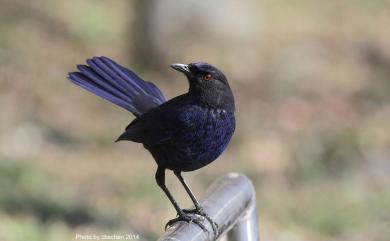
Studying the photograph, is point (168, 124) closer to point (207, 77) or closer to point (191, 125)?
point (191, 125)

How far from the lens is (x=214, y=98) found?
12.5 feet

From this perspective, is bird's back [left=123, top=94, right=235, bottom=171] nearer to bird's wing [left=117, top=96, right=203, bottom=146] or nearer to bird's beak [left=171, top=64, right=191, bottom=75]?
bird's wing [left=117, top=96, right=203, bottom=146]

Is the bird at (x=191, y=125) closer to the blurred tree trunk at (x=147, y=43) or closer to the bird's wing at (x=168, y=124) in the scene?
the bird's wing at (x=168, y=124)

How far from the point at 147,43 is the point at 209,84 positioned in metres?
7.73

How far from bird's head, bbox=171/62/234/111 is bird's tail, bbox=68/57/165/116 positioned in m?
0.48

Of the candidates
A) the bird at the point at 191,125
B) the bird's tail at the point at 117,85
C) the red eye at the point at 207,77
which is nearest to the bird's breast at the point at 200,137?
the bird at the point at 191,125

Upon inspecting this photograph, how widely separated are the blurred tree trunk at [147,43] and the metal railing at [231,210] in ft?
25.9

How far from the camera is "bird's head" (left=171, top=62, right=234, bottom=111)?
382 centimetres

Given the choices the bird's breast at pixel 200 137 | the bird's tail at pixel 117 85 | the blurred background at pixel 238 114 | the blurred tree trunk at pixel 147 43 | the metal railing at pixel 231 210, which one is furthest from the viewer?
the blurred tree trunk at pixel 147 43

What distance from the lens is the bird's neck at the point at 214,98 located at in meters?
3.82

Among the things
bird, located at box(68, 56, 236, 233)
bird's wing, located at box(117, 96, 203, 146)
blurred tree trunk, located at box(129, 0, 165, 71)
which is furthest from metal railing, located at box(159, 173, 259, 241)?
blurred tree trunk, located at box(129, 0, 165, 71)

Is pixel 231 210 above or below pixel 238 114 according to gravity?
above

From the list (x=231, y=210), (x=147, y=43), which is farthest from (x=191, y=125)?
(x=147, y=43)

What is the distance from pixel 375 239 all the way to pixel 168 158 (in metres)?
3.30
